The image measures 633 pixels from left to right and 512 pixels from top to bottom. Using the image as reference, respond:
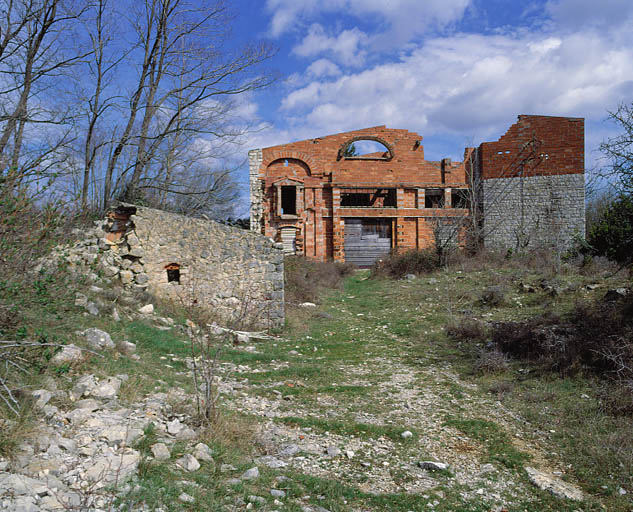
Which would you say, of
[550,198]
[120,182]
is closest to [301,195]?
[120,182]

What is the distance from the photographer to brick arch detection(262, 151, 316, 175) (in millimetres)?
22484

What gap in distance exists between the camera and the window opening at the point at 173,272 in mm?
9195

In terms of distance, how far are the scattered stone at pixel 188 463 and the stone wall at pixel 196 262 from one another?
5.18m

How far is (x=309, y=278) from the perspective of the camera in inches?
607

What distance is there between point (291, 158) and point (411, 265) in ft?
29.5

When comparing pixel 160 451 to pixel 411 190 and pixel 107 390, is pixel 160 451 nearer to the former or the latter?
pixel 107 390

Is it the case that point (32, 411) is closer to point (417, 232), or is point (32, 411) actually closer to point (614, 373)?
point (614, 373)

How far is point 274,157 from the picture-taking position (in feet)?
73.7

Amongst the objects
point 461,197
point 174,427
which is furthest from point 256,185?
point 174,427

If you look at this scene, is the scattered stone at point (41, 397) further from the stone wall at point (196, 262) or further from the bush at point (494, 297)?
the bush at point (494, 297)

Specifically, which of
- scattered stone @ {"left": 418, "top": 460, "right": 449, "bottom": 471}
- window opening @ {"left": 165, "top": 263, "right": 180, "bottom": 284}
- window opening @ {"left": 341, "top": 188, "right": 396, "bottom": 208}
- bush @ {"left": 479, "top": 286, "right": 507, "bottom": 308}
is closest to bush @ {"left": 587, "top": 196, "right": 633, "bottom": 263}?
bush @ {"left": 479, "top": 286, "right": 507, "bottom": 308}

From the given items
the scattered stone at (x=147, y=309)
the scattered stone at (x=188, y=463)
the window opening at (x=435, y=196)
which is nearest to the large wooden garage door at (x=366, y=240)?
the window opening at (x=435, y=196)

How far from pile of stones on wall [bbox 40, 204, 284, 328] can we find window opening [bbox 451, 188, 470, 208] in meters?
15.8

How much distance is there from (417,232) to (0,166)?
20160 millimetres
